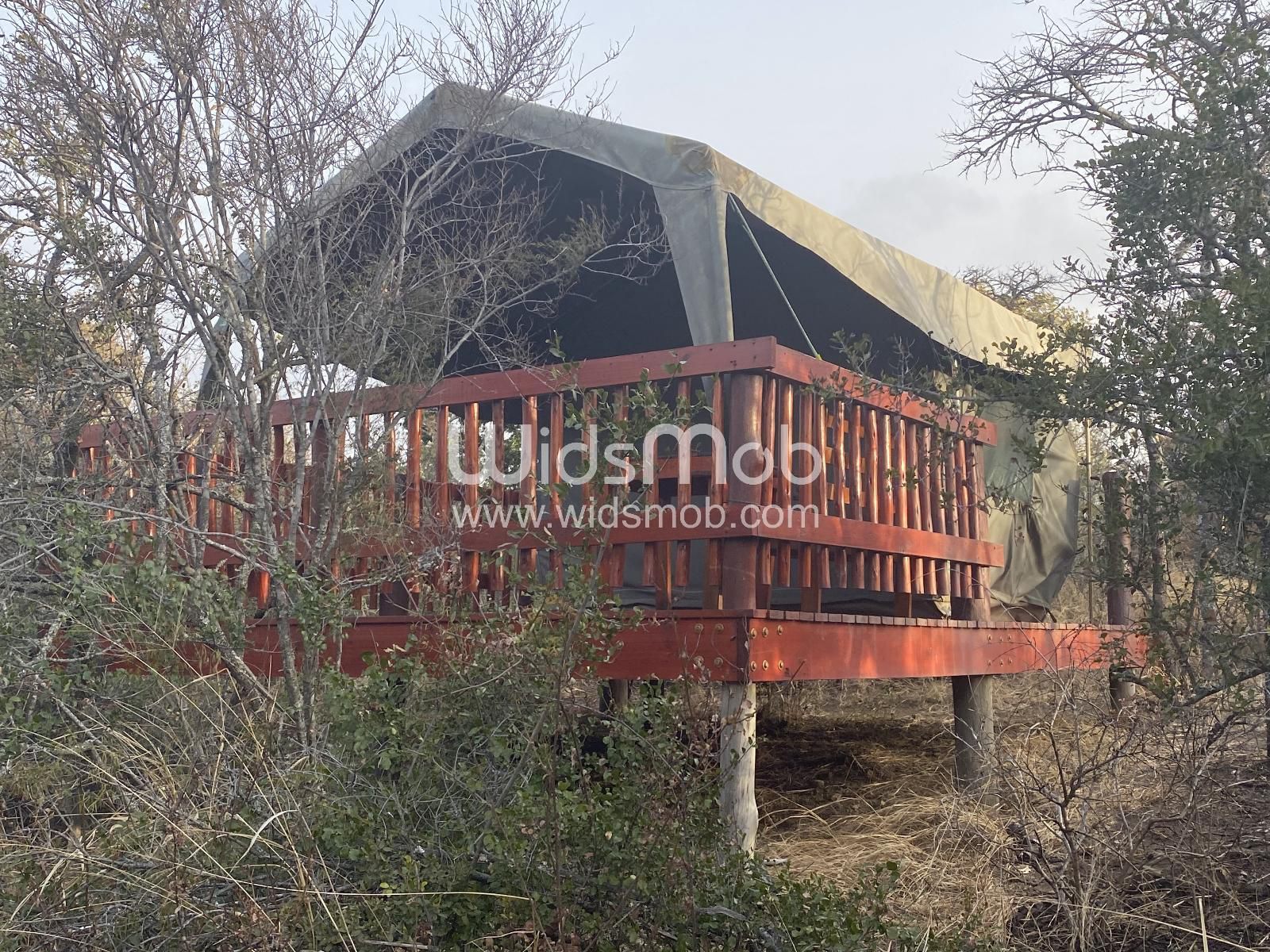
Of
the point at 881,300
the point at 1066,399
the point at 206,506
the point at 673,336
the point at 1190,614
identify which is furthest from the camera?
the point at 673,336

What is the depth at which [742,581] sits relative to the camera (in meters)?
4.50

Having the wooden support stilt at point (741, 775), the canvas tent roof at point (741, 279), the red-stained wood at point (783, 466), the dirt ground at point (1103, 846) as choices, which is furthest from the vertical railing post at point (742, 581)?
the canvas tent roof at point (741, 279)

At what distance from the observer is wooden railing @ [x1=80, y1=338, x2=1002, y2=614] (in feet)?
15.1

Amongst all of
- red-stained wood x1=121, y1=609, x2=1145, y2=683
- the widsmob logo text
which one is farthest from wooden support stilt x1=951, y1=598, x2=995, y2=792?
the widsmob logo text

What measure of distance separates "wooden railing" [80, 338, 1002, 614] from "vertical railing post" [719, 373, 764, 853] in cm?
1

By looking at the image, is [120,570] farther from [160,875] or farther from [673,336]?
[673,336]

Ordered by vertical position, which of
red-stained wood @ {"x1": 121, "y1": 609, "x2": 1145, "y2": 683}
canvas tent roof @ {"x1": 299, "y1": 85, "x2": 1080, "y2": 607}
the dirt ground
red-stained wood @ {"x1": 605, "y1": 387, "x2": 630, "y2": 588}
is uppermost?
canvas tent roof @ {"x1": 299, "y1": 85, "x2": 1080, "y2": 607}

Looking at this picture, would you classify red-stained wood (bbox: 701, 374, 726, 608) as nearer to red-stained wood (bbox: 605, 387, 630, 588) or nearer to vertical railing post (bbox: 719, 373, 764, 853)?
vertical railing post (bbox: 719, 373, 764, 853)

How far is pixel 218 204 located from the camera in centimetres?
478

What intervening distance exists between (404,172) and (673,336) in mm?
2631

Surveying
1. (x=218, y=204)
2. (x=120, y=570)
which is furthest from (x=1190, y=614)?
(x=218, y=204)

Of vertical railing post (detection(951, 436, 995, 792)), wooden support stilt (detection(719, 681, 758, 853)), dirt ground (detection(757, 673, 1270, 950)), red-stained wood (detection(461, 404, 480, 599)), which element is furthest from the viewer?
vertical railing post (detection(951, 436, 995, 792))

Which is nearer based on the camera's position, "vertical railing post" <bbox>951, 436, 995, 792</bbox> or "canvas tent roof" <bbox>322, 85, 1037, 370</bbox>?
"canvas tent roof" <bbox>322, 85, 1037, 370</bbox>

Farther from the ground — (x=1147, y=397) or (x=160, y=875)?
(x=1147, y=397)
